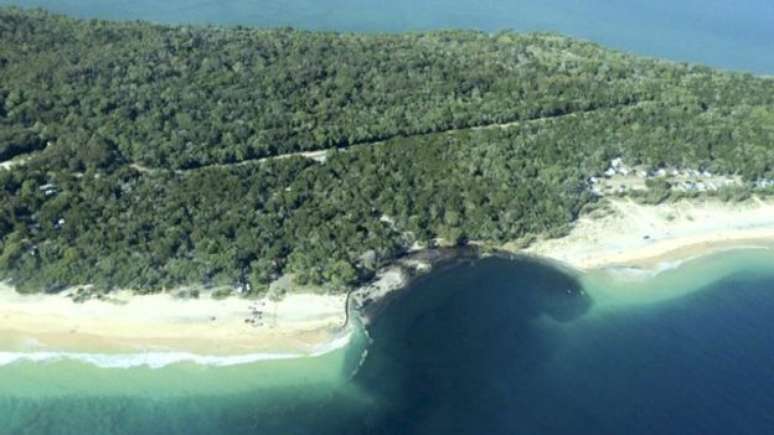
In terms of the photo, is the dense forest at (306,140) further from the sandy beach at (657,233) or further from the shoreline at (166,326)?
the sandy beach at (657,233)

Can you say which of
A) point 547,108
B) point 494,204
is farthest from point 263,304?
point 547,108

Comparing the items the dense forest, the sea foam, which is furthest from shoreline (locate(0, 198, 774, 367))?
the dense forest

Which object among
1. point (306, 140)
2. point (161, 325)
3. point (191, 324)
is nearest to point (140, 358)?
point (161, 325)

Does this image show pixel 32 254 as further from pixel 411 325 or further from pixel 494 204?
pixel 494 204

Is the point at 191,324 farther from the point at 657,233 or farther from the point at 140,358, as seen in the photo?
the point at 657,233

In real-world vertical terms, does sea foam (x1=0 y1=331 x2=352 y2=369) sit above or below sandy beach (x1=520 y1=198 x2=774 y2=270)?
below

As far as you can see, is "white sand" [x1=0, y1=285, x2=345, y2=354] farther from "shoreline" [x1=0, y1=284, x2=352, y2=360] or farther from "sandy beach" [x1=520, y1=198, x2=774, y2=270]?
"sandy beach" [x1=520, y1=198, x2=774, y2=270]
